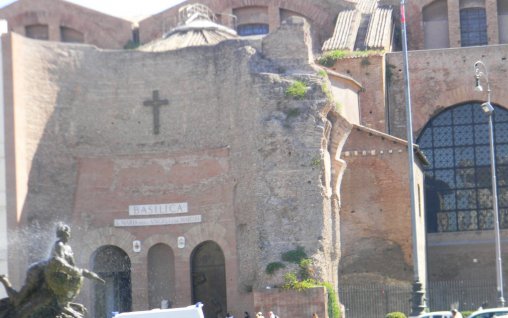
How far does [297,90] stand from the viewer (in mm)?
35531

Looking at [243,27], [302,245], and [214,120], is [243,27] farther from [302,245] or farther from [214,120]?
[302,245]

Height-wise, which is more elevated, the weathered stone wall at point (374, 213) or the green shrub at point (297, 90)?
the green shrub at point (297, 90)

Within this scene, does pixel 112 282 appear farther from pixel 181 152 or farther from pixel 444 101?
pixel 444 101

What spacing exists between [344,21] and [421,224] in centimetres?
865

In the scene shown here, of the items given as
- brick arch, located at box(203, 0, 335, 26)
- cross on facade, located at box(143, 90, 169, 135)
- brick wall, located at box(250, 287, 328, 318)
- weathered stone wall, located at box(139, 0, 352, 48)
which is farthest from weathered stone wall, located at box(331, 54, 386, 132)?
brick wall, located at box(250, 287, 328, 318)

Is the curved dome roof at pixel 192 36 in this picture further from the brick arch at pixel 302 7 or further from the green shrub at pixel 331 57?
the brick arch at pixel 302 7

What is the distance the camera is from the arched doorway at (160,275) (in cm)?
3631

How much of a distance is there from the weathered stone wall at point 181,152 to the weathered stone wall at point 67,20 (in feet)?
35.5

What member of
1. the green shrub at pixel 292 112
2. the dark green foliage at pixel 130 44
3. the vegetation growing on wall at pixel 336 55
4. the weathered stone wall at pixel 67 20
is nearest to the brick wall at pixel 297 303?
the green shrub at pixel 292 112

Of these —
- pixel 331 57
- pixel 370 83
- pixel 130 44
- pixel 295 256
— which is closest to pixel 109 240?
pixel 295 256

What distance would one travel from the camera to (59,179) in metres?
36.6

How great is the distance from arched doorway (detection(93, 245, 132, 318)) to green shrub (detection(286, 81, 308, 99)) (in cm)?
623

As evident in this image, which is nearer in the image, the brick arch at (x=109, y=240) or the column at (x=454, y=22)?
the brick arch at (x=109, y=240)

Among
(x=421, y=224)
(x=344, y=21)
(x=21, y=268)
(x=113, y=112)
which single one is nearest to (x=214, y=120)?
(x=113, y=112)
